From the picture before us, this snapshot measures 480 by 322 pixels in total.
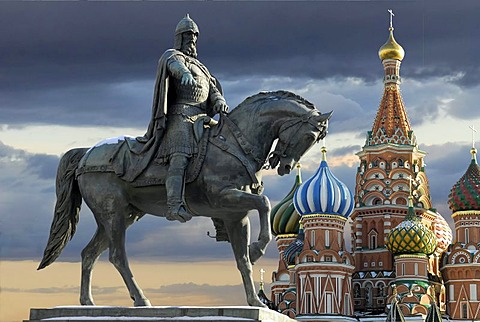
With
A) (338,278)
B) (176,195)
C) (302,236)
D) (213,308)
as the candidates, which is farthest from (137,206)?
(302,236)

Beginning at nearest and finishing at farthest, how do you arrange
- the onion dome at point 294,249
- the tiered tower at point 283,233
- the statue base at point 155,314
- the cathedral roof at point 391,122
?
1. the statue base at point 155,314
2. the onion dome at point 294,249
3. the cathedral roof at point 391,122
4. the tiered tower at point 283,233

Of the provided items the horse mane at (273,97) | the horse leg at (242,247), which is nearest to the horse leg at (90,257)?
the horse leg at (242,247)

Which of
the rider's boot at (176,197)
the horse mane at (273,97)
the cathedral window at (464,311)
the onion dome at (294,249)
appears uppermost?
the onion dome at (294,249)

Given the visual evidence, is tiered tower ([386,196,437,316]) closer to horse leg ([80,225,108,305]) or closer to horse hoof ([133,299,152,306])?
horse leg ([80,225,108,305])

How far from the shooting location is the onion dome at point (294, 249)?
59719mm

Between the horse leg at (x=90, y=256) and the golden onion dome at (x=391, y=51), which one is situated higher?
the golden onion dome at (x=391, y=51)

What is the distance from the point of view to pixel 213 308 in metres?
9.48

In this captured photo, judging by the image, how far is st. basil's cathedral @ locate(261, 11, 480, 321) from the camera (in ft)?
180

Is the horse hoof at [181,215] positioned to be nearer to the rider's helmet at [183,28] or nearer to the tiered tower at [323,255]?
the rider's helmet at [183,28]

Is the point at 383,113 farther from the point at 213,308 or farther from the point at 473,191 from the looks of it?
the point at 213,308

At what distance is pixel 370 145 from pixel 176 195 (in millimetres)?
51186

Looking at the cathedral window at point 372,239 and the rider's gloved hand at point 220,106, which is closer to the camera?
the rider's gloved hand at point 220,106

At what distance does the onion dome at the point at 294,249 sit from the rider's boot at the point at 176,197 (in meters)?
49.4

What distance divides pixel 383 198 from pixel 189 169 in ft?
164
